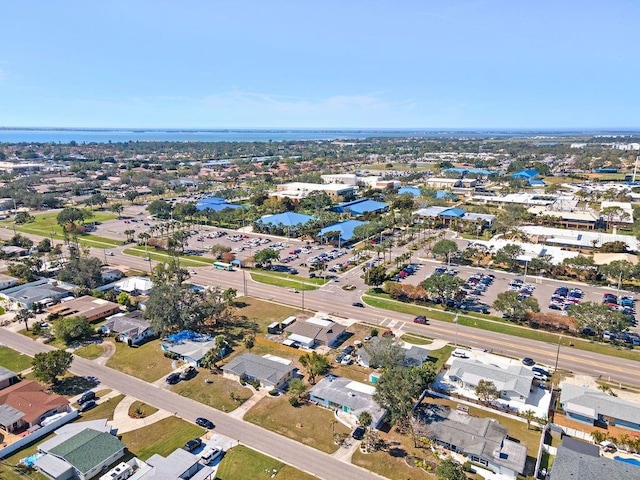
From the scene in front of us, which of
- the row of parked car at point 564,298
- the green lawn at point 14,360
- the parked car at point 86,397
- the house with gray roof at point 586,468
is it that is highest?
the house with gray roof at point 586,468

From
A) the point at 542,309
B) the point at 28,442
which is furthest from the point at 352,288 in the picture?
the point at 28,442

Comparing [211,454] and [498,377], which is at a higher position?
[498,377]

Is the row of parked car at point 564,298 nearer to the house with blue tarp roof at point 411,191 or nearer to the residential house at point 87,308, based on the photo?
the residential house at point 87,308

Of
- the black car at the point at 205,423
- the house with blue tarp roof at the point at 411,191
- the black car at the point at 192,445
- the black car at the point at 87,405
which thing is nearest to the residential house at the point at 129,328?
the black car at the point at 87,405

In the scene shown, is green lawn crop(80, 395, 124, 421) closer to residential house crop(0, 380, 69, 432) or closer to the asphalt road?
the asphalt road

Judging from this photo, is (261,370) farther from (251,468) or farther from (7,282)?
(7,282)

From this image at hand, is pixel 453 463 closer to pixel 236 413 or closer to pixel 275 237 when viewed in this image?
pixel 236 413

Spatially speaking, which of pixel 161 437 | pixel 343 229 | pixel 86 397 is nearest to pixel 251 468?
pixel 161 437
